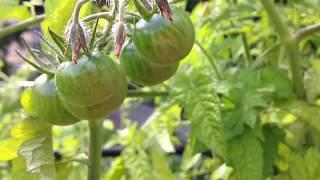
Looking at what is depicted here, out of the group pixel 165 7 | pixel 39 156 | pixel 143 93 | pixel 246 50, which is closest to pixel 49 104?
pixel 39 156

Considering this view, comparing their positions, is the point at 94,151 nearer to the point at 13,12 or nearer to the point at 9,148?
the point at 9,148

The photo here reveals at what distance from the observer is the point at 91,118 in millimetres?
663

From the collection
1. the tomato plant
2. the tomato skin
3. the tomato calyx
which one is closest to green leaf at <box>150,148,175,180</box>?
the tomato plant

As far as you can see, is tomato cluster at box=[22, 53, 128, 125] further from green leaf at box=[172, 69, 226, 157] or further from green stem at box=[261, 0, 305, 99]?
green stem at box=[261, 0, 305, 99]

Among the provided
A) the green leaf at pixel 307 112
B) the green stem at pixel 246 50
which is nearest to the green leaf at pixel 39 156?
the green leaf at pixel 307 112

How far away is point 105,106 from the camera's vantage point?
65 cm

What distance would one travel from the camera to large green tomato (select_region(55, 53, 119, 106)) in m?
0.62

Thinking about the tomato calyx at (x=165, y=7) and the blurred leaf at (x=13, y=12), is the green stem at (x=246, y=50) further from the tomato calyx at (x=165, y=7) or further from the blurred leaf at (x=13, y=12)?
the tomato calyx at (x=165, y=7)

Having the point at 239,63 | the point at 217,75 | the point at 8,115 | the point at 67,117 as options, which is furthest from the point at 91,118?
the point at 8,115

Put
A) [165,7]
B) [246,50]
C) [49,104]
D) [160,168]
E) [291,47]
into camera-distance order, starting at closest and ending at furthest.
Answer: [165,7]
[49,104]
[291,47]
[160,168]
[246,50]

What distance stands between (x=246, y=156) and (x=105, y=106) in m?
A: 0.27

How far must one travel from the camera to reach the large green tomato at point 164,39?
25.2 inches

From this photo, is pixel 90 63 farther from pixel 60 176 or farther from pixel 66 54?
pixel 60 176

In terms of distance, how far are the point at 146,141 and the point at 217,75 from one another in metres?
0.20
